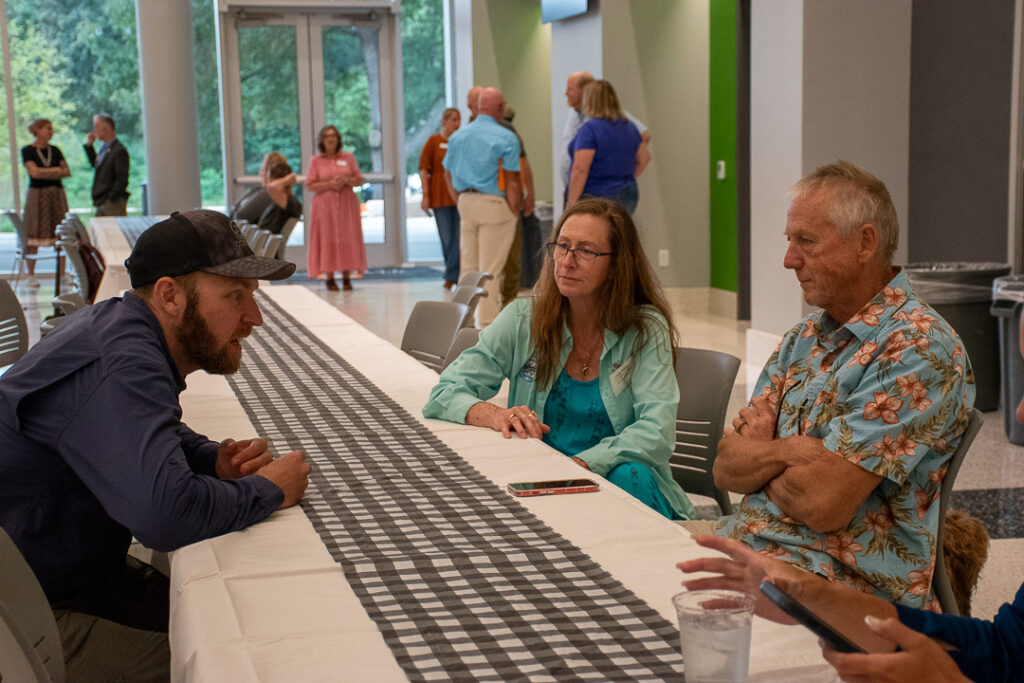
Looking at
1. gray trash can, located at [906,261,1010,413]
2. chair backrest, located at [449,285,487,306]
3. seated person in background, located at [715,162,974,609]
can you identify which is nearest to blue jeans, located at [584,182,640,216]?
gray trash can, located at [906,261,1010,413]

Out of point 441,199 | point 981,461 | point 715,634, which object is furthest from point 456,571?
point 441,199

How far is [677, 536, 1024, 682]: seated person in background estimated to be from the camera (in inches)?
47.2

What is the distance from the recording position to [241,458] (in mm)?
2104

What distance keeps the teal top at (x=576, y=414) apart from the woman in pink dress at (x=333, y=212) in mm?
9404

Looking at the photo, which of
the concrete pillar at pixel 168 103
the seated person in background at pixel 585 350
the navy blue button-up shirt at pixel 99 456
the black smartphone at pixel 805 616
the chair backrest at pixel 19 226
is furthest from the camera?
the concrete pillar at pixel 168 103

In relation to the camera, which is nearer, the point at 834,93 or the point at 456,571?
the point at 456,571

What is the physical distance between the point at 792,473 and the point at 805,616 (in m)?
1.07

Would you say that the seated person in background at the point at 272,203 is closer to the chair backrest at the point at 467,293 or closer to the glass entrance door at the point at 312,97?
the glass entrance door at the point at 312,97

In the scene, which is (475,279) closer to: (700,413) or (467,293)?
(467,293)

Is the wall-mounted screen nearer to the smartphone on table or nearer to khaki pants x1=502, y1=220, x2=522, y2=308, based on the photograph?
khaki pants x1=502, y1=220, x2=522, y2=308

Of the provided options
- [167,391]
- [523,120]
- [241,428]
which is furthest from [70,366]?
[523,120]

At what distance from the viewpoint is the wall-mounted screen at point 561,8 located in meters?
9.49

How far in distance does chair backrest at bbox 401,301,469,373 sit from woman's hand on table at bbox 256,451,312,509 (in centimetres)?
207

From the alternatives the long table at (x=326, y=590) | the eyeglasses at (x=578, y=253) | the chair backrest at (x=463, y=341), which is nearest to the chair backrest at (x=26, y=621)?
the long table at (x=326, y=590)
